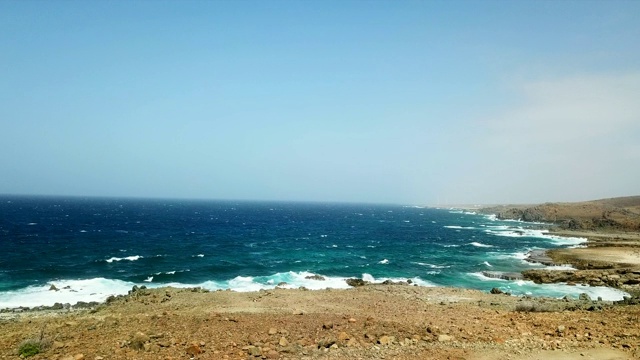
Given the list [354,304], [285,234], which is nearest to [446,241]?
[285,234]

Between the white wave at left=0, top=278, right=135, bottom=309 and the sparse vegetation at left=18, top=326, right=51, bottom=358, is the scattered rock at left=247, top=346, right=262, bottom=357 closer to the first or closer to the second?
the sparse vegetation at left=18, top=326, right=51, bottom=358

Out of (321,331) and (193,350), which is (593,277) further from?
(193,350)

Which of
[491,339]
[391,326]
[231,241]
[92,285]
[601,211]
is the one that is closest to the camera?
[491,339]

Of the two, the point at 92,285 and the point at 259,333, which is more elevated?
the point at 259,333

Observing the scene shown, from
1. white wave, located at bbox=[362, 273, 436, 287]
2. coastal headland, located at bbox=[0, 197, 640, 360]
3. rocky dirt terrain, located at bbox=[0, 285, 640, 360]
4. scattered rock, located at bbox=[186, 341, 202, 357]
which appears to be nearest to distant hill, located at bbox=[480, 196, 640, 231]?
white wave, located at bbox=[362, 273, 436, 287]

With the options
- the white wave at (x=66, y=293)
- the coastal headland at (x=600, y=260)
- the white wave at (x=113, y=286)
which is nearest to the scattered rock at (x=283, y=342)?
the white wave at (x=113, y=286)

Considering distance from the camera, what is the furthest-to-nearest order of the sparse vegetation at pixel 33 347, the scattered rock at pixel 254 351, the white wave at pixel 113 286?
the white wave at pixel 113 286 < the sparse vegetation at pixel 33 347 < the scattered rock at pixel 254 351

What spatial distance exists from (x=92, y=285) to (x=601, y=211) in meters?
151

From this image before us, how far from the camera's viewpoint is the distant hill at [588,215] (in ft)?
358

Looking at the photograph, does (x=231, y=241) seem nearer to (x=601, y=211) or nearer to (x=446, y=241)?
(x=446, y=241)

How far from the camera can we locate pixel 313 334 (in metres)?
16.2

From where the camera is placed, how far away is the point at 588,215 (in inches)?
5221

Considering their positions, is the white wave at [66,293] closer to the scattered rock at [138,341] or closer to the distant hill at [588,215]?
the scattered rock at [138,341]

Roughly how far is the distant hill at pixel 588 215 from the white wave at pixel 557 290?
3344 inches
